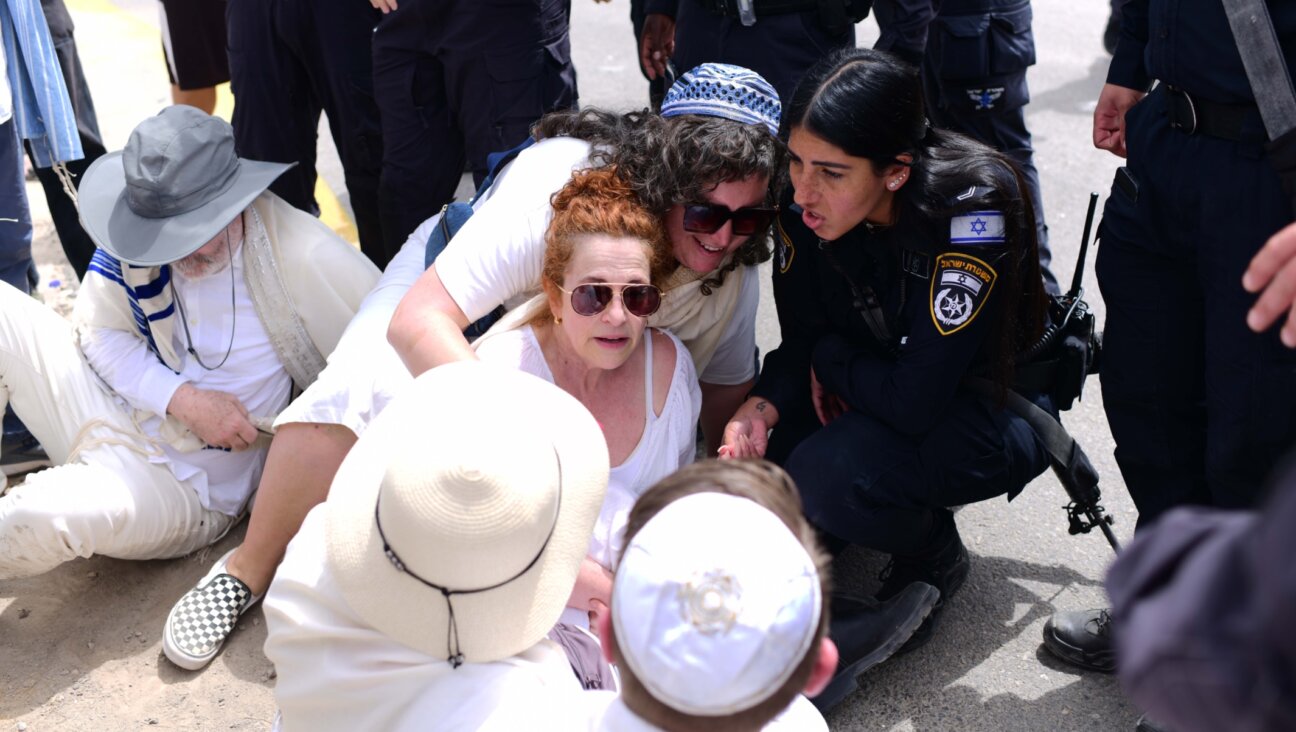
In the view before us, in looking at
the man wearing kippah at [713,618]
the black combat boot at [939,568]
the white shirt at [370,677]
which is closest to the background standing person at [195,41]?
the black combat boot at [939,568]

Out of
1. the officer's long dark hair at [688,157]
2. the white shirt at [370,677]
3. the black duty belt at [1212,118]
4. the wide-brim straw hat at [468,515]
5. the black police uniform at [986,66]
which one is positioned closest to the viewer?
the wide-brim straw hat at [468,515]

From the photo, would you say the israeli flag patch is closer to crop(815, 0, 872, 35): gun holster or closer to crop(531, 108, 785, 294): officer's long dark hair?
crop(531, 108, 785, 294): officer's long dark hair

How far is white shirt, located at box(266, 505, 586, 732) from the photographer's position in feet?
4.95

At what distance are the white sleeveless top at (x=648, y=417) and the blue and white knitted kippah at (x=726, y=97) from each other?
18.8 inches

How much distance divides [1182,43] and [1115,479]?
4.16 ft

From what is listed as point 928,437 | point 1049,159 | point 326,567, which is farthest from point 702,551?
point 1049,159

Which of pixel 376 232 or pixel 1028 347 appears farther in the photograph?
pixel 376 232

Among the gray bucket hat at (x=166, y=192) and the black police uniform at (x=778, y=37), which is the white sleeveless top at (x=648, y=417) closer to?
the gray bucket hat at (x=166, y=192)

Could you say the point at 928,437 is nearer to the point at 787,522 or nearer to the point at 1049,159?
the point at 787,522

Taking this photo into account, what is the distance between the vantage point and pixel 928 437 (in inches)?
97.7

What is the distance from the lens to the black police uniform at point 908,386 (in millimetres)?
2365

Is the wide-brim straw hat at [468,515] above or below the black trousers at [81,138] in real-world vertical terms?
above

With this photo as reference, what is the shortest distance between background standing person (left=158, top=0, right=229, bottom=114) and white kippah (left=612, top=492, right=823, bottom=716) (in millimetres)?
3735

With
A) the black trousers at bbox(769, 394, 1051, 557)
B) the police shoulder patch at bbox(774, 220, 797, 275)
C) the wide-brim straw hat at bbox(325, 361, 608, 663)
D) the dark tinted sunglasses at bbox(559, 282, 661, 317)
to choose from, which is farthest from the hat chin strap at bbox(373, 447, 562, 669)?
the police shoulder patch at bbox(774, 220, 797, 275)
